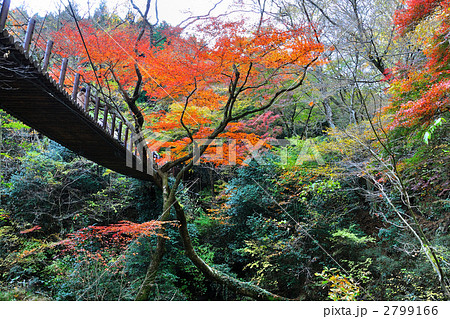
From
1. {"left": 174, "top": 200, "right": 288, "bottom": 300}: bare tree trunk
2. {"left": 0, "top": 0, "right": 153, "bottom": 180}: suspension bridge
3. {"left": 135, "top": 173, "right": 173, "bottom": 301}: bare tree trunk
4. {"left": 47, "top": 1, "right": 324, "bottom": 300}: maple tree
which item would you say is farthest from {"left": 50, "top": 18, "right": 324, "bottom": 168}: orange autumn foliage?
{"left": 174, "top": 200, "right": 288, "bottom": 300}: bare tree trunk

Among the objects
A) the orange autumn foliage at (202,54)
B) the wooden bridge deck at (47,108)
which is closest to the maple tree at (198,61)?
the orange autumn foliage at (202,54)

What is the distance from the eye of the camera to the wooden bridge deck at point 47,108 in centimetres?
240

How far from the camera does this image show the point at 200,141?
16.6 ft

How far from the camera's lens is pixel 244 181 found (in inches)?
272

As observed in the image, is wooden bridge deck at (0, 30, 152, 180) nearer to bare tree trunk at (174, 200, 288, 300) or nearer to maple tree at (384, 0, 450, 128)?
bare tree trunk at (174, 200, 288, 300)

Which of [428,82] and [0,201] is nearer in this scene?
[428,82]

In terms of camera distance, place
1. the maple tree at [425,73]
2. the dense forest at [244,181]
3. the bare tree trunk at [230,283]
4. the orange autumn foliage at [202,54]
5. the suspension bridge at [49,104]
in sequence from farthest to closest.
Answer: the bare tree trunk at [230,283] < the orange autumn foliage at [202,54] < the dense forest at [244,181] < the maple tree at [425,73] < the suspension bridge at [49,104]

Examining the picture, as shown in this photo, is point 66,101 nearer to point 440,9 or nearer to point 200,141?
point 200,141

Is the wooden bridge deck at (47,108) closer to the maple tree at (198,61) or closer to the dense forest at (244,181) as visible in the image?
the dense forest at (244,181)

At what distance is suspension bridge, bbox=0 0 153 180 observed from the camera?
2371 mm

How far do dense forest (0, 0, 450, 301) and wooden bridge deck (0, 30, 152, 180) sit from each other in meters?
0.55

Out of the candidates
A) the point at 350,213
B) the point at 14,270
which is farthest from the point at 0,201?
the point at 350,213

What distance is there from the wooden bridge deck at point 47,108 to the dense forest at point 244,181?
545mm

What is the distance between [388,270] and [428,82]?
319 centimetres
